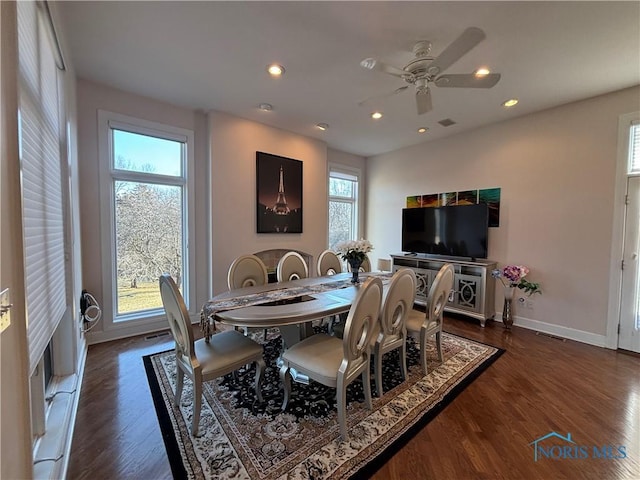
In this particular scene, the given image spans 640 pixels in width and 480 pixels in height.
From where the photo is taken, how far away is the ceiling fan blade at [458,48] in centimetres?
162

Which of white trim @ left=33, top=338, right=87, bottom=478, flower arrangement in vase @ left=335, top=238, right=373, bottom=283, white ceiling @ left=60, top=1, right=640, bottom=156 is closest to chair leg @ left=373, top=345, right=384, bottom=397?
flower arrangement in vase @ left=335, top=238, right=373, bottom=283

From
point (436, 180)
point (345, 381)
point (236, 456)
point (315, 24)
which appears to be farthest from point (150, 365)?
point (436, 180)

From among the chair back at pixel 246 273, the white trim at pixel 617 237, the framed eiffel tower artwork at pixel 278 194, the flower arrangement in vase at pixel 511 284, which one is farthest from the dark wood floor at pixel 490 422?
the framed eiffel tower artwork at pixel 278 194

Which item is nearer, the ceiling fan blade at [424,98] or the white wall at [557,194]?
the ceiling fan blade at [424,98]

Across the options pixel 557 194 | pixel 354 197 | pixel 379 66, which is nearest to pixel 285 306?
pixel 379 66

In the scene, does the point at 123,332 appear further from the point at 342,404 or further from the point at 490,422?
the point at 490,422

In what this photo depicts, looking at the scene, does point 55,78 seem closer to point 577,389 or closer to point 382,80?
point 382,80

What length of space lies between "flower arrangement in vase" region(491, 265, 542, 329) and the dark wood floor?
2.75 ft

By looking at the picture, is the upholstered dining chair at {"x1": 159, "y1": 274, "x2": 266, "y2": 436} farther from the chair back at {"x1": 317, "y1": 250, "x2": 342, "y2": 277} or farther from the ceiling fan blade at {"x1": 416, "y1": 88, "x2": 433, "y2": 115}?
the ceiling fan blade at {"x1": 416, "y1": 88, "x2": 433, "y2": 115}

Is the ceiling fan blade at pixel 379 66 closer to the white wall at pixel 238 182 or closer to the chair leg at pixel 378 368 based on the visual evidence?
the chair leg at pixel 378 368

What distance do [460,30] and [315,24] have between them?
113 centimetres

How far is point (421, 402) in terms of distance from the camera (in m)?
2.08

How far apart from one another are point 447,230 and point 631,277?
204 cm

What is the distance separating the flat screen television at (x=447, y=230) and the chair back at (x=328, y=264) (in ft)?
5.90
